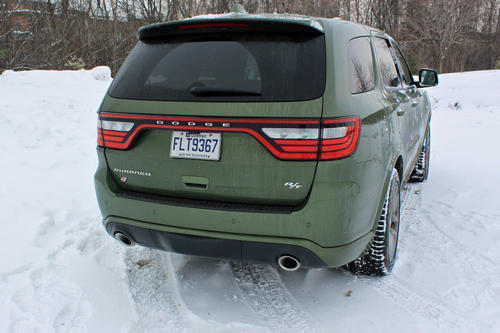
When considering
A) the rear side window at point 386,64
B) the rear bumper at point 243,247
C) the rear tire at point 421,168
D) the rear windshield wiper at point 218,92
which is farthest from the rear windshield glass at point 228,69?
the rear tire at point 421,168

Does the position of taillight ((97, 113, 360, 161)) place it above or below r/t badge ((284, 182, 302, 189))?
above

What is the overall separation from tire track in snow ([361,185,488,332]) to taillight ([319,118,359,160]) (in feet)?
4.03

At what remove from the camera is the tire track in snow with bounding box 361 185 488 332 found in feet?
7.62

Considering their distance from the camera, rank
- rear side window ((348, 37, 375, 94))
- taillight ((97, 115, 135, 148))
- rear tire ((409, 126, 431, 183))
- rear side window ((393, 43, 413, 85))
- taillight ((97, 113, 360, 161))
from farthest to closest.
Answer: rear tire ((409, 126, 431, 183)) → rear side window ((393, 43, 413, 85)) → taillight ((97, 115, 135, 148)) → rear side window ((348, 37, 375, 94)) → taillight ((97, 113, 360, 161))

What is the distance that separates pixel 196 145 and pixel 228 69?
1.51 feet

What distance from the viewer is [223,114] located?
6.56 ft

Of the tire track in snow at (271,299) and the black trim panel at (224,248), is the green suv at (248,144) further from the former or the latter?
the tire track in snow at (271,299)

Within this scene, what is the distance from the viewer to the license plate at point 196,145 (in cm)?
205

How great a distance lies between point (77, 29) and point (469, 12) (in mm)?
27429

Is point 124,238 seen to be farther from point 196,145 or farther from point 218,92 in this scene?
point 218,92

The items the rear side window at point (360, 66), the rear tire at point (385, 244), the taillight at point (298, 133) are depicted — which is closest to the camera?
the taillight at point (298, 133)

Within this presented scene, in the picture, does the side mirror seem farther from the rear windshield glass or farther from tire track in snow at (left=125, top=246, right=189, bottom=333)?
tire track in snow at (left=125, top=246, right=189, bottom=333)

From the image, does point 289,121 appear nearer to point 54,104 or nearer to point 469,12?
point 54,104

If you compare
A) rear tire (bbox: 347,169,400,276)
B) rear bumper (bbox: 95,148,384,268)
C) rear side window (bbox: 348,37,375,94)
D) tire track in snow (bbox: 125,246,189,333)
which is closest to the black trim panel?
rear bumper (bbox: 95,148,384,268)
